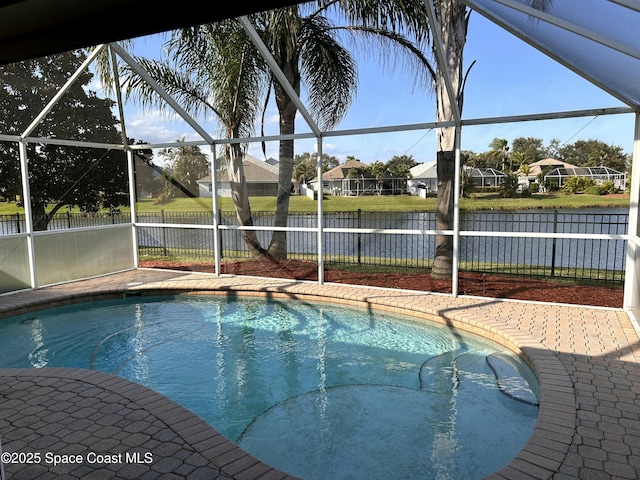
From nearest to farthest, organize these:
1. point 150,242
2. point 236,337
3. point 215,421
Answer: point 215,421
point 236,337
point 150,242

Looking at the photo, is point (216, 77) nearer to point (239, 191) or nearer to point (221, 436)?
point (239, 191)

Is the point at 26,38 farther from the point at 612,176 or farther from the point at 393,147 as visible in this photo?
the point at 612,176

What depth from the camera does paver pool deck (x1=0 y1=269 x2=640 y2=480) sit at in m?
2.53

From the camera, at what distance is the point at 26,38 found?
1.49 metres

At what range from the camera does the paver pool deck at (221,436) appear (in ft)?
8.30

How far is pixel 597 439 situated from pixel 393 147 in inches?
219

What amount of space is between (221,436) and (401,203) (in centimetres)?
593

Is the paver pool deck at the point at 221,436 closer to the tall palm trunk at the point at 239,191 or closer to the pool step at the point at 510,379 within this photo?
the pool step at the point at 510,379

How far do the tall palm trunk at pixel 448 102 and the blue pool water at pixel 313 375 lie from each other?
2.26m

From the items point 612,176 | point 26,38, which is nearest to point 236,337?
point 26,38

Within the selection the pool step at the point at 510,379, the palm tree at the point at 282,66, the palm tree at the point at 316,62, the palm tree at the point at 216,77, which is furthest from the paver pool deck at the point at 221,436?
the palm tree at the point at 216,77

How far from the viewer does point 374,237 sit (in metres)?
9.57

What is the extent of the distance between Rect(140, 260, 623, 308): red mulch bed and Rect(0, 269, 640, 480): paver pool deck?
1051 millimetres

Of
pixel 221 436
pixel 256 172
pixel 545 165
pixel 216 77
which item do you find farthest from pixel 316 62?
pixel 221 436
